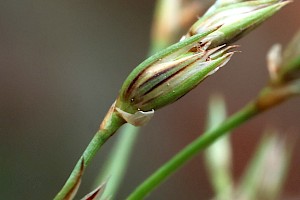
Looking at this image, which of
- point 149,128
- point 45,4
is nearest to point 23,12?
point 45,4

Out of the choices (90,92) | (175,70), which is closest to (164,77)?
(175,70)

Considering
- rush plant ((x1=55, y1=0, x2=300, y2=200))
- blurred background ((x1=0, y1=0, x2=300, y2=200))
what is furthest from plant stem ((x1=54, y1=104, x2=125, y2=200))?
blurred background ((x1=0, y1=0, x2=300, y2=200))

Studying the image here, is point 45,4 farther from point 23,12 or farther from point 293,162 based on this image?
point 293,162

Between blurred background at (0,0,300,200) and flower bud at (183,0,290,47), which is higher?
flower bud at (183,0,290,47)

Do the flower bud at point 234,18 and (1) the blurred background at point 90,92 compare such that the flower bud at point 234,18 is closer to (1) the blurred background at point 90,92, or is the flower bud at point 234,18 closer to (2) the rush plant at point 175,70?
(2) the rush plant at point 175,70

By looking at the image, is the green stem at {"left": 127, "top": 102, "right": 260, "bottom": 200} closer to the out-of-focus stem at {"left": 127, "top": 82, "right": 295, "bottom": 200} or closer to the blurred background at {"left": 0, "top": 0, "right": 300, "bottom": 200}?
the out-of-focus stem at {"left": 127, "top": 82, "right": 295, "bottom": 200}

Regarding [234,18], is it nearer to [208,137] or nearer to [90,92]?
[208,137]
